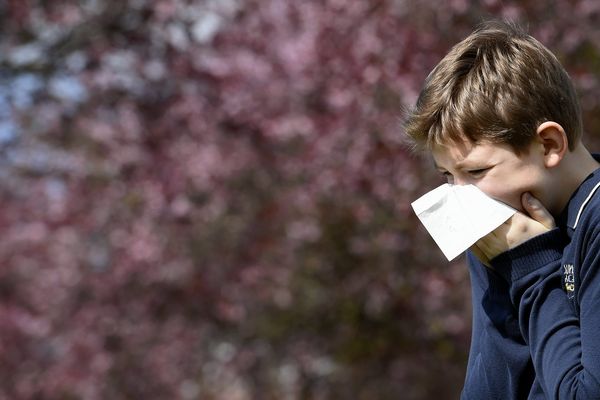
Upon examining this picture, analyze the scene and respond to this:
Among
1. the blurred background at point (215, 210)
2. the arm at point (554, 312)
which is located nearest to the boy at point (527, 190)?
the arm at point (554, 312)

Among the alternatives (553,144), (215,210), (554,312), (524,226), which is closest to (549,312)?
(554,312)

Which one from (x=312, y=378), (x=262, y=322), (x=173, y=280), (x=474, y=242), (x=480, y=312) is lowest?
(x=312, y=378)

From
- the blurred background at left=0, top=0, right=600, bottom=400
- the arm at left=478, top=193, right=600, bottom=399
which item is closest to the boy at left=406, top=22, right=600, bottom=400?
the arm at left=478, top=193, right=600, bottom=399

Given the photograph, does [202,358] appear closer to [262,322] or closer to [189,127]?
[262,322]

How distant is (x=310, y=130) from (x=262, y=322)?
123cm

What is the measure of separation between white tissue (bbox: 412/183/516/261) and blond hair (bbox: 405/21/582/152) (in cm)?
8

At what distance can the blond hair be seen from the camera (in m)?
1.48

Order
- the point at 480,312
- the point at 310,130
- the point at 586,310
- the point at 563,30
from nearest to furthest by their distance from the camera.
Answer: the point at 586,310 → the point at 480,312 → the point at 563,30 → the point at 310,130

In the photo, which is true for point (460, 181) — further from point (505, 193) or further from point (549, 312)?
point (549, 312)

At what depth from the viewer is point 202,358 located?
6.41 metres

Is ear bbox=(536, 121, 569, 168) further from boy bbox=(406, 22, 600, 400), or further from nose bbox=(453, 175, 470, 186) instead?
nose bbox=(453, 175, 470, 186)

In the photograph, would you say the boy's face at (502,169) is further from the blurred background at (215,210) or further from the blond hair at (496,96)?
the blurred background at (215,210)

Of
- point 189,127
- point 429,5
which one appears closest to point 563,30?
point 429,5

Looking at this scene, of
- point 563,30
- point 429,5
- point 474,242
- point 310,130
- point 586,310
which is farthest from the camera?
point 310,130
